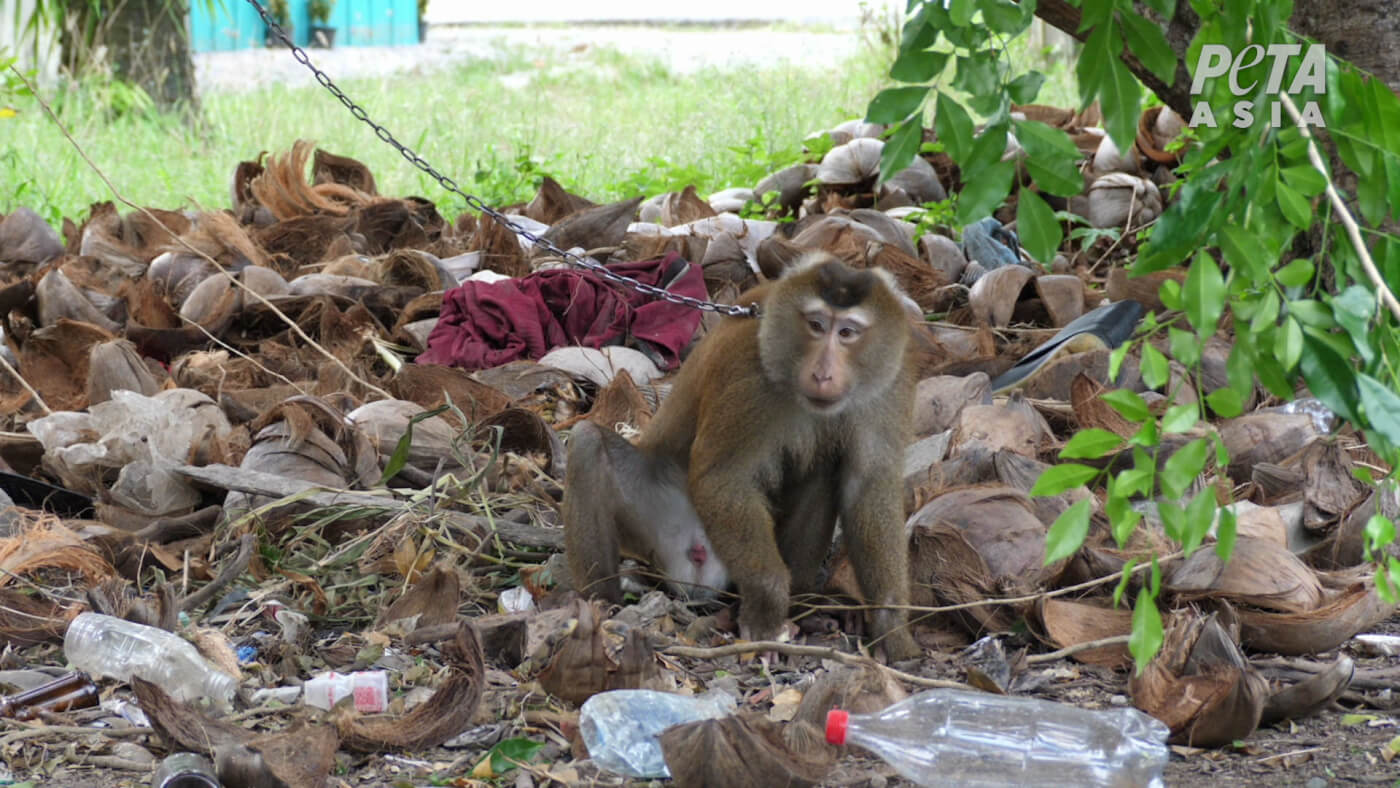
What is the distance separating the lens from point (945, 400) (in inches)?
184

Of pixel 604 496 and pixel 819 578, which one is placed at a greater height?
pixel 604 496

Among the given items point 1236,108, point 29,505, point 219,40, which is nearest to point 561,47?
point 219,40

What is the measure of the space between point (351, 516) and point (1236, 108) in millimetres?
2890

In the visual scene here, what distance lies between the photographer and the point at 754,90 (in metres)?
11.2

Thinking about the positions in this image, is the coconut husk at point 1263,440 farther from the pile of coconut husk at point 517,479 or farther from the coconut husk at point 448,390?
the coconut husk at point 448,390

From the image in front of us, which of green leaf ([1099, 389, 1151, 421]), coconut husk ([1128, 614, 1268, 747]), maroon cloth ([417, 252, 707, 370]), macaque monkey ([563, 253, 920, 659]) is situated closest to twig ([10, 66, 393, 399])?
maroon cloth ([417, 252, 707, 370])

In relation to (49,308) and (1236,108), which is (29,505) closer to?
(49,308)

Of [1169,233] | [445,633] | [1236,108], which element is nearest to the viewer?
[1169,233]

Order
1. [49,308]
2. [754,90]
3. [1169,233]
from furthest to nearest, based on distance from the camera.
Answer: 1. [754,90]
2. [49,308]
3. [1169,233]

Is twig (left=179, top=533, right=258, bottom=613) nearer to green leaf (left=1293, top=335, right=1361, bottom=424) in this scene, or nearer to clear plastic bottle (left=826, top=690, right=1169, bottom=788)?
clear plastic bottle (left=826, top=690, right=1169, bottom=788)

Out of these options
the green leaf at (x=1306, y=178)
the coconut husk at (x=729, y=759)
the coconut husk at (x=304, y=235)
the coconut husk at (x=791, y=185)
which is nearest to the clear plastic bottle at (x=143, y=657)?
the coconut husk at (x=729, y=759)

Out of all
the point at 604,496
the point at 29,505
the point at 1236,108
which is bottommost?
the point at 29,505

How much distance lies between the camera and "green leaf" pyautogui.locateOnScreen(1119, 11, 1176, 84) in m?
1.92

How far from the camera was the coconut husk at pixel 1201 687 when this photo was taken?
9.21ft
